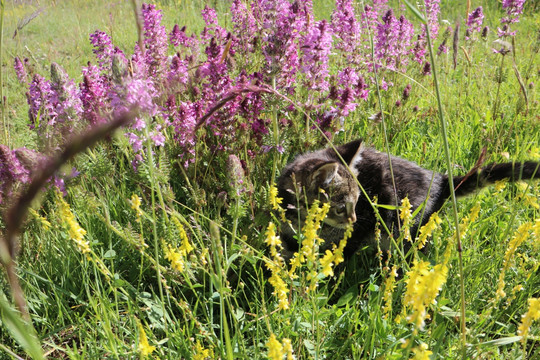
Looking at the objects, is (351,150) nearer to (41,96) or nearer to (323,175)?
(323,175)

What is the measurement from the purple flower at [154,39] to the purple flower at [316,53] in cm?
103

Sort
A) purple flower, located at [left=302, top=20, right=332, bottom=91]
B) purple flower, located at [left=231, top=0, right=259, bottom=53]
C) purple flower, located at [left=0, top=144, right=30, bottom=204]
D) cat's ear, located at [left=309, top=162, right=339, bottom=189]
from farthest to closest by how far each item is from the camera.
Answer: purple flower, located at [left=231, top=0, right=259, bottom=53], purple flower, located at [left=302, top=20, right=332, bottom=91], cat's ear, located at [left=309, top=162, right=339, bottom=189], purple flower, located at [left=0, top=144, right=30, bottom=204]

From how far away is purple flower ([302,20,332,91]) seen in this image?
2.77m

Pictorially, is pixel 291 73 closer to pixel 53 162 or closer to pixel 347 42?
pixel 347 42

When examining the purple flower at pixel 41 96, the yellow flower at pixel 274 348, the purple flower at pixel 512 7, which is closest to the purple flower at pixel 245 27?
the purple flower at pixel 41 96

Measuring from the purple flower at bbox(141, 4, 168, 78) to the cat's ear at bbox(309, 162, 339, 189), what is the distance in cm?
147

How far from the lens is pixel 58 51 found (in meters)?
7.08

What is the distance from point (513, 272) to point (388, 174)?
86 cm

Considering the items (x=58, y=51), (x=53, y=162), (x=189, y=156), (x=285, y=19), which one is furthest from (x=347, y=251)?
(x=58, y=51)

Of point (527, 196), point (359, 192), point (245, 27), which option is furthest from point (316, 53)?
point (527, 196)

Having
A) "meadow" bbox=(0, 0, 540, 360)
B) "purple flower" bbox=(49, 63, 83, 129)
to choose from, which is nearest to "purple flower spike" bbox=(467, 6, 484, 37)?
"meadow" bbox=(0, 0, 540, 360)

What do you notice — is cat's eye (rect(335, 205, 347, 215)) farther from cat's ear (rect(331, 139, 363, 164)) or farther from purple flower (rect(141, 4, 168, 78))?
purple flower (rect(141, 4, 168, 78))

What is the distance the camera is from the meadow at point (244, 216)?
4.25ft

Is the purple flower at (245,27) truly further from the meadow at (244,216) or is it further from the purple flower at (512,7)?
the purple flower at (512,7)
